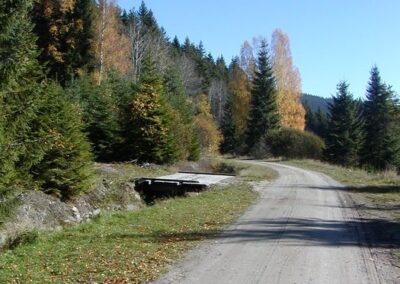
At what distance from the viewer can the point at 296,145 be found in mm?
54750

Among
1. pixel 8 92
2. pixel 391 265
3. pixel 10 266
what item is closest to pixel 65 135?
pixel 8 92

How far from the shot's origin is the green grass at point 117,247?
26.6 feet

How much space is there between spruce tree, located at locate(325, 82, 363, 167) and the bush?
4.58 ft

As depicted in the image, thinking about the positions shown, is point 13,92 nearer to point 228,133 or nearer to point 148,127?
point 148,127

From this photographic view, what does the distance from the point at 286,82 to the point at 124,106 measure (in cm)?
3456

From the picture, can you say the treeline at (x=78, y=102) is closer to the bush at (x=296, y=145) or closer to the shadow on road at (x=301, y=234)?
the shadow on road at (x=301, y=234)

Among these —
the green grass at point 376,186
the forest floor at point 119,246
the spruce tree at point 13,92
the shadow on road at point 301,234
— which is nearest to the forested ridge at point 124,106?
Result: the spruce tree at point 13,92

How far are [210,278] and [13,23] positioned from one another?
706 centimetres

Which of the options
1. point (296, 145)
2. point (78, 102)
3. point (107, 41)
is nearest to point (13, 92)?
point (78, 102)

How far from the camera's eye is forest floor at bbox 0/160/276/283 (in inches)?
320

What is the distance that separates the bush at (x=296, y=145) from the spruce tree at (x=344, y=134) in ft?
4.58

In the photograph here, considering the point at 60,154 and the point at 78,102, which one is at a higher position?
the point at 78,102

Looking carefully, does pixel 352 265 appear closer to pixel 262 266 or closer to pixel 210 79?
pixel 262 266

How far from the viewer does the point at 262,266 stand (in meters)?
8.87
